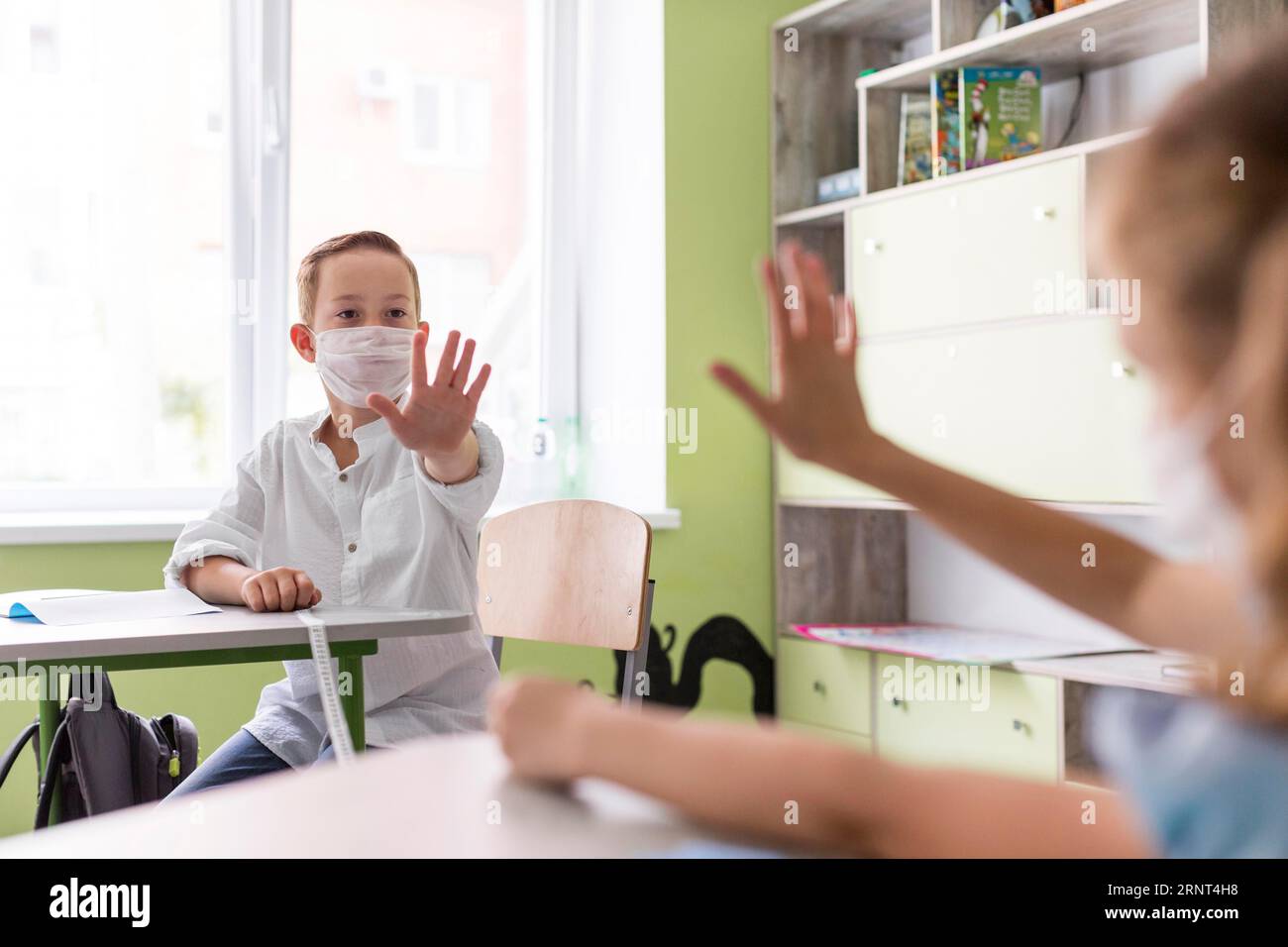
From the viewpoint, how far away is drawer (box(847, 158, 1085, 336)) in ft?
8.30

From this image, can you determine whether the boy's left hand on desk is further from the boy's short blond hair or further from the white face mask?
the boy's short blond hair

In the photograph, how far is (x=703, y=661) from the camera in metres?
3.26

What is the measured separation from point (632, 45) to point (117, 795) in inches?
95.5

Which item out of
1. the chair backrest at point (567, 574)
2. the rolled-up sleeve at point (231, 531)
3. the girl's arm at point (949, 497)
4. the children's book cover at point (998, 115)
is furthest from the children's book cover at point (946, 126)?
the girl's arm at point (949, 497)

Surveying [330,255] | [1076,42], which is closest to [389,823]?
[330,255]

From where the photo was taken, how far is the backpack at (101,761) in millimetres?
1590

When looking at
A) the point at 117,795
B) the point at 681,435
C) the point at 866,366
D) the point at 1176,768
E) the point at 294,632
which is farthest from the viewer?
the point at 681,435

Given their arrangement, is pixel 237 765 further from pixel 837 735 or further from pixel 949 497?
pixel 837 735

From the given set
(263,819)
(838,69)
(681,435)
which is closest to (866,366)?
(681,435)

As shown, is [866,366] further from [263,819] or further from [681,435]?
[263,819]

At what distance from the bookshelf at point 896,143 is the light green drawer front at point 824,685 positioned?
13 cm

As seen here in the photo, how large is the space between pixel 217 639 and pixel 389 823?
2.86 feet

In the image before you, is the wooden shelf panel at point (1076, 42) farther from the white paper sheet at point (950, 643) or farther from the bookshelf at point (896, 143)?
the white paper sheet at point (950, 643)
